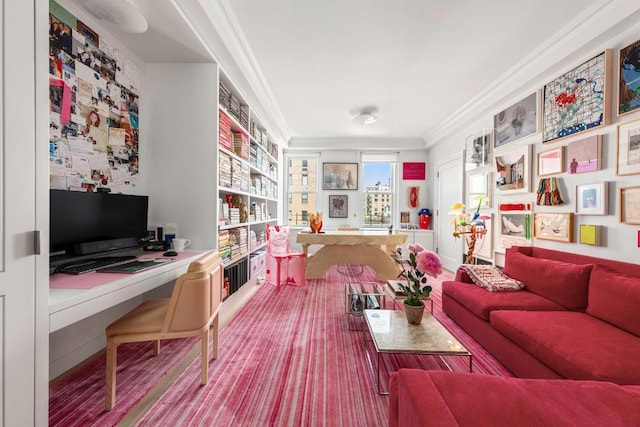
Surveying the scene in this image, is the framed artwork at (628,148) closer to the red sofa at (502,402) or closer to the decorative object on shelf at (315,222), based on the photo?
the red sofa at (502,402)

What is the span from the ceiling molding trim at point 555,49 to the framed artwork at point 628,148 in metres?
0.84

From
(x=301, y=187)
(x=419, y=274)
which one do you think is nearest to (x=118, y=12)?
(x=419, y=274)

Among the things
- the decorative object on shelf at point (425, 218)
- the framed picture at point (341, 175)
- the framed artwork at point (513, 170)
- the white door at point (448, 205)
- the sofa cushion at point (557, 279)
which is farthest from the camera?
the framed picture at point (341, 175)

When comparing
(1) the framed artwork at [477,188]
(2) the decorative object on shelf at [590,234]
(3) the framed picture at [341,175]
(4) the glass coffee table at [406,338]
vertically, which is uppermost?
(3) the framed picture at [341,175]

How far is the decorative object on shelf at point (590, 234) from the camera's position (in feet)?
7.57

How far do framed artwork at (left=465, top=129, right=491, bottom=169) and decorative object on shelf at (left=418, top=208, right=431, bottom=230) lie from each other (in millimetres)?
1875

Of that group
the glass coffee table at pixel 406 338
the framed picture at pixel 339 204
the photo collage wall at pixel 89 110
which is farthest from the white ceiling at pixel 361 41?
the framed picture at pixel 339 204

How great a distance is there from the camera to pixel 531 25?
7.93 feet

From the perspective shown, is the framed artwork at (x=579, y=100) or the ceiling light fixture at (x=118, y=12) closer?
the ceiling light fixture at (x=118, y=12)

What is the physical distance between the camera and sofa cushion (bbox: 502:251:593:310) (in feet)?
7.02

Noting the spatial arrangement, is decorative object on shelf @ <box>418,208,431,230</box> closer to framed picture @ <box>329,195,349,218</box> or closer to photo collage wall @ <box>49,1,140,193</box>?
framed picture @ <box>329,195,349,218</box>

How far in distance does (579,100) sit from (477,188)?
186 cm

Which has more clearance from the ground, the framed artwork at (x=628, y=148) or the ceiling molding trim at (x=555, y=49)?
the ceiling molding trim at (x=555, y=49)

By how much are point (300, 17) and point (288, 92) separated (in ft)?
5.21
